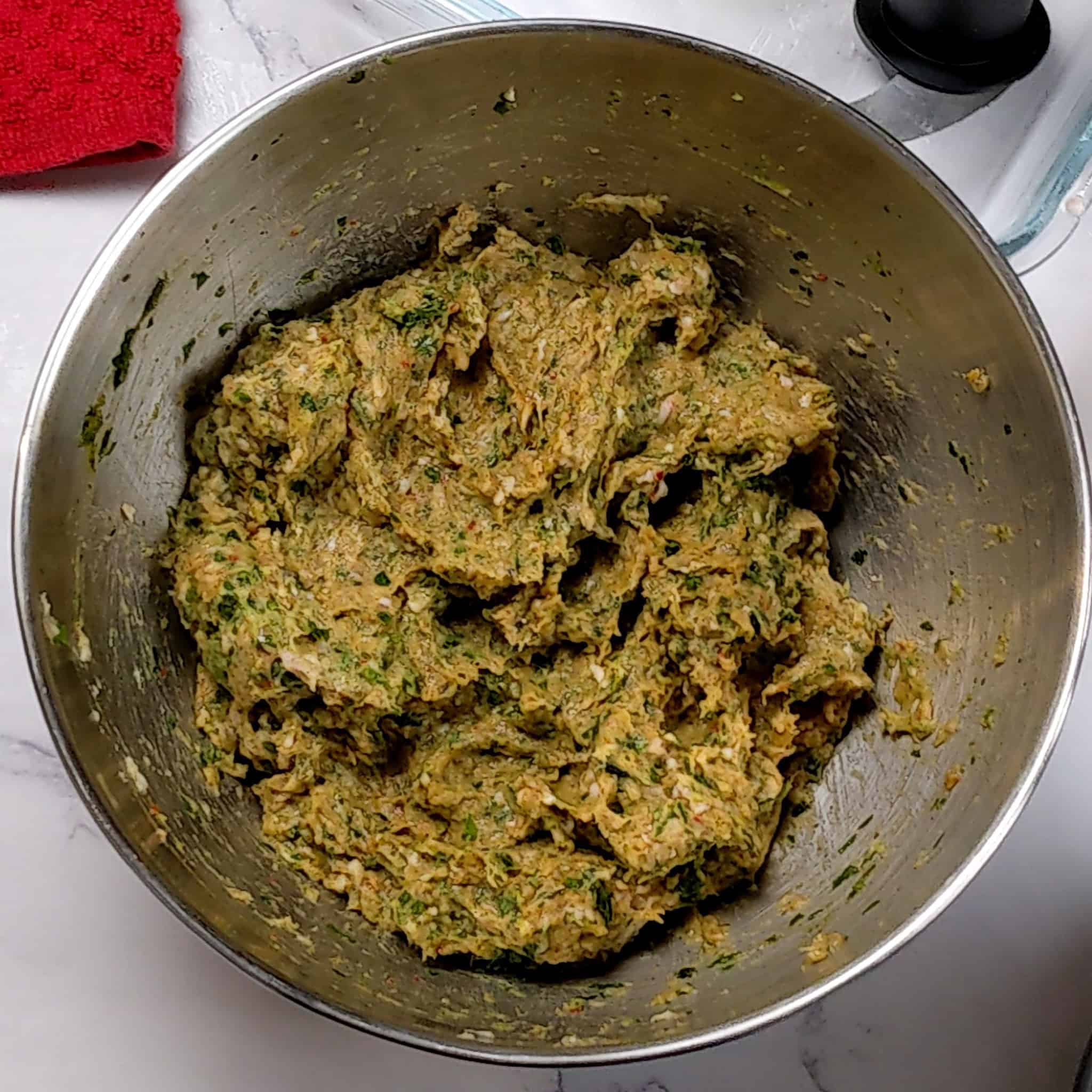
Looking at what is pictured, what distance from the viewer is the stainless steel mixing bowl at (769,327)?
167 centimetres

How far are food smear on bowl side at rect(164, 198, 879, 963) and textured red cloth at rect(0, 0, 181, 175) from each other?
1.87ft

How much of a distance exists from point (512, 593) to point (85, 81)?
1.28 metres

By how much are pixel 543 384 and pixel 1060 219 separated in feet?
3.50

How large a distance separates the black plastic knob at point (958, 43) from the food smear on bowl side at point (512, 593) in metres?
0.78

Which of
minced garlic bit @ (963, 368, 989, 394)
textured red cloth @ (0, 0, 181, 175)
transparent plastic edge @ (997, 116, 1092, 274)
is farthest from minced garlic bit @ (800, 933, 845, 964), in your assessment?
textured red cloth @ (0, 0, 181, 175)

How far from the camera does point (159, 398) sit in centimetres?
189

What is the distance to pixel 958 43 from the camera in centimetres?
239

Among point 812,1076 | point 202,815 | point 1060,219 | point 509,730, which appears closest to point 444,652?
point 509,730

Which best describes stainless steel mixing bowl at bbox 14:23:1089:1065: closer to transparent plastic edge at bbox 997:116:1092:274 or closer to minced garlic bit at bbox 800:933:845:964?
minced garlic bit at bbox 800:933:845:964

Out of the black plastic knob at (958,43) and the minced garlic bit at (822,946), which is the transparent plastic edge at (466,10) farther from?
the minced garlic bit at (822,946)

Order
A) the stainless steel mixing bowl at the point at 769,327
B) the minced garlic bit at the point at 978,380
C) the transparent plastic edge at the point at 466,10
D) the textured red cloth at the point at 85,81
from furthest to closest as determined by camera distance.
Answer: the transparent plastic edge at the point at 466,10
the textured red cloth at the point at 85,81
the minced garlic bit at the point at 978,380
the stainless steel mixing bowl at the point at 769,327

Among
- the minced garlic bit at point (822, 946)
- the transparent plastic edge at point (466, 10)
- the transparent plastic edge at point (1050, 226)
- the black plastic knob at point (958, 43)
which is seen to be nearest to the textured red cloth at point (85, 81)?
the transparent plastic edge at point (466, 10)

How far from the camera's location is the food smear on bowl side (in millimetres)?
1854

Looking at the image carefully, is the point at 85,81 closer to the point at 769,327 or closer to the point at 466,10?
the point at 466,10
